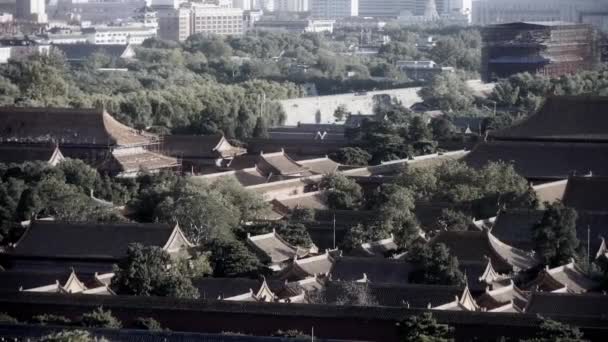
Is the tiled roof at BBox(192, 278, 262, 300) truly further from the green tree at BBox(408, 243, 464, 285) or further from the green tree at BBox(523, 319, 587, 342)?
the green tree at BBox(523, 319, 587, 342)

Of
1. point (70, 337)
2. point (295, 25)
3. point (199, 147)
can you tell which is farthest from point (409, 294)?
point (295, 25)

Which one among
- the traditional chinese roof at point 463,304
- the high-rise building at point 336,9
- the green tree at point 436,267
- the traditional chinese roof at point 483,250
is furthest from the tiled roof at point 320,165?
the high-rise building at point 336,9

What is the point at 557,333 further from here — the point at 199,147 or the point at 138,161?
the point at 199,147

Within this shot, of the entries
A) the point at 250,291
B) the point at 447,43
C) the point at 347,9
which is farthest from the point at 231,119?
the point at 347,9

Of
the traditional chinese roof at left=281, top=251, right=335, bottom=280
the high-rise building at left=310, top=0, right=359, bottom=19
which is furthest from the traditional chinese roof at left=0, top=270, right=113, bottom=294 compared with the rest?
the high-rise building at left=310, top=0, right=359, bottom=19

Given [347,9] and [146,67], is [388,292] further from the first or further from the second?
[347,9]

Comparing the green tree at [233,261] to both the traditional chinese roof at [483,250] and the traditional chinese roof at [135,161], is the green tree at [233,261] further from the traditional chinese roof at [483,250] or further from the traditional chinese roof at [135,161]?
the traditional chinese roof at [135,161]

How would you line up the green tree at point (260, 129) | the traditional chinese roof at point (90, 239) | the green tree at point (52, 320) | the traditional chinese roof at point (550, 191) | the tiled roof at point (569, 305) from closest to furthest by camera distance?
the green tree at point (52, 320)
the tiled roof at point (569, 305)
the traditional chinese roof at point (90, 239)
the traditional chinese roof at point (550, 191)
the green tree at point (260, 129)
